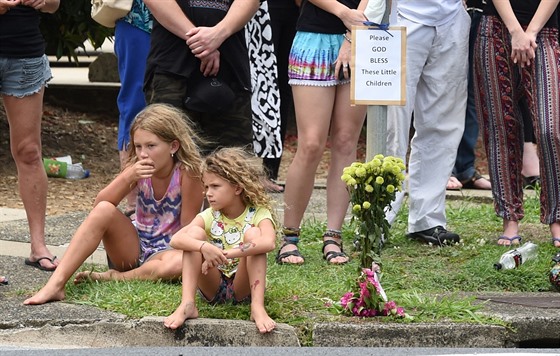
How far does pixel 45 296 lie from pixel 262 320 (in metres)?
1.08

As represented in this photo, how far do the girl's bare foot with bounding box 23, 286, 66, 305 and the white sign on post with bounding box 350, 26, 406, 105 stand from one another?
5.35ft

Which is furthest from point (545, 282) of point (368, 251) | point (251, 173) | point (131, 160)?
point (131, 160)

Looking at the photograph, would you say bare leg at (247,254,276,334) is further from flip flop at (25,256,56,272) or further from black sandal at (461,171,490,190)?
black sandal at (461,171,490,190)

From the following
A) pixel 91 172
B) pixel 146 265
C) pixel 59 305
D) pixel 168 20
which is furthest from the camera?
pixel 91 172

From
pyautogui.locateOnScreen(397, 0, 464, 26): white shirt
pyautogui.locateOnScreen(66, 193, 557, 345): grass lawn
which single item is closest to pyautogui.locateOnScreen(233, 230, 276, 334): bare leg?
pyautogui.locateOnScreen(66, 193, 557, 345): grass lawn

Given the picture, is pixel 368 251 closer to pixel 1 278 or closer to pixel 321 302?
pixel 321 302

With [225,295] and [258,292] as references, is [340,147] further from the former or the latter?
[258,292]

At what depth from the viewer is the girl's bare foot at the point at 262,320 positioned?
4961mm

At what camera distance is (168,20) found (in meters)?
6.20

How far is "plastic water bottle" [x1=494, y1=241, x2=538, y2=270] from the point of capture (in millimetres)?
6316

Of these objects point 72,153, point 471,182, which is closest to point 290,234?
point 471,182

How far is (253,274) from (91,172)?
218 inches

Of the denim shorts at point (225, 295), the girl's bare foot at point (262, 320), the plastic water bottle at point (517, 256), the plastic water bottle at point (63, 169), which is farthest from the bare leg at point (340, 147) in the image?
the plastic water bottle at point (63, 169)

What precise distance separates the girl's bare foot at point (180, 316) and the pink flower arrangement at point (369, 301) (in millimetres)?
696
